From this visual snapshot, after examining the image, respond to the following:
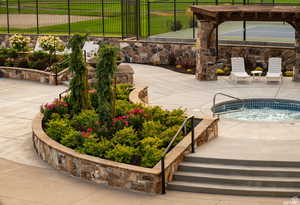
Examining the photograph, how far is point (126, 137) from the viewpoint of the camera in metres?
16.6

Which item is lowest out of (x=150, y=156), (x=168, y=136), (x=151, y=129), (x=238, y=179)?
(x=238, y=179)

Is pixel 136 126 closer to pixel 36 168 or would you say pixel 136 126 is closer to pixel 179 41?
pixel 36 168

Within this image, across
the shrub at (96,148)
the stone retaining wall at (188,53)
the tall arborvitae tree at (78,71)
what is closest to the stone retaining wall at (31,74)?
the stone retaining wall at (188,53)

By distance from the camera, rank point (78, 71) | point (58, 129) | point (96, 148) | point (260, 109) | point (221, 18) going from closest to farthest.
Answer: point (96, 148) < point (58, 129) < point (78, 71) < point (260, 109) < point (221, 18)

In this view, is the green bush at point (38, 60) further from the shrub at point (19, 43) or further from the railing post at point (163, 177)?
the railing post at point (163, 177)

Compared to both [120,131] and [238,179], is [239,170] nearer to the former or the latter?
[238,179]

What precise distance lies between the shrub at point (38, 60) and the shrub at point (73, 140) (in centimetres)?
1324

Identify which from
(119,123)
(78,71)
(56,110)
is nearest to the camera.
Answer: (119,123)

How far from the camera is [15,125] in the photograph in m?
21.3

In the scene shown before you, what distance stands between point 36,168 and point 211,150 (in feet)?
15.6

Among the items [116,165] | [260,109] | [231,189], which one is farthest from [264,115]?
[116,165]

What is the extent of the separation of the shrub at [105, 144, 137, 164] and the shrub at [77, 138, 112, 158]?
0.22m

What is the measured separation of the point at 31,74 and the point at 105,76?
13.2m

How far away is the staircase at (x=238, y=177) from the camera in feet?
48.2
